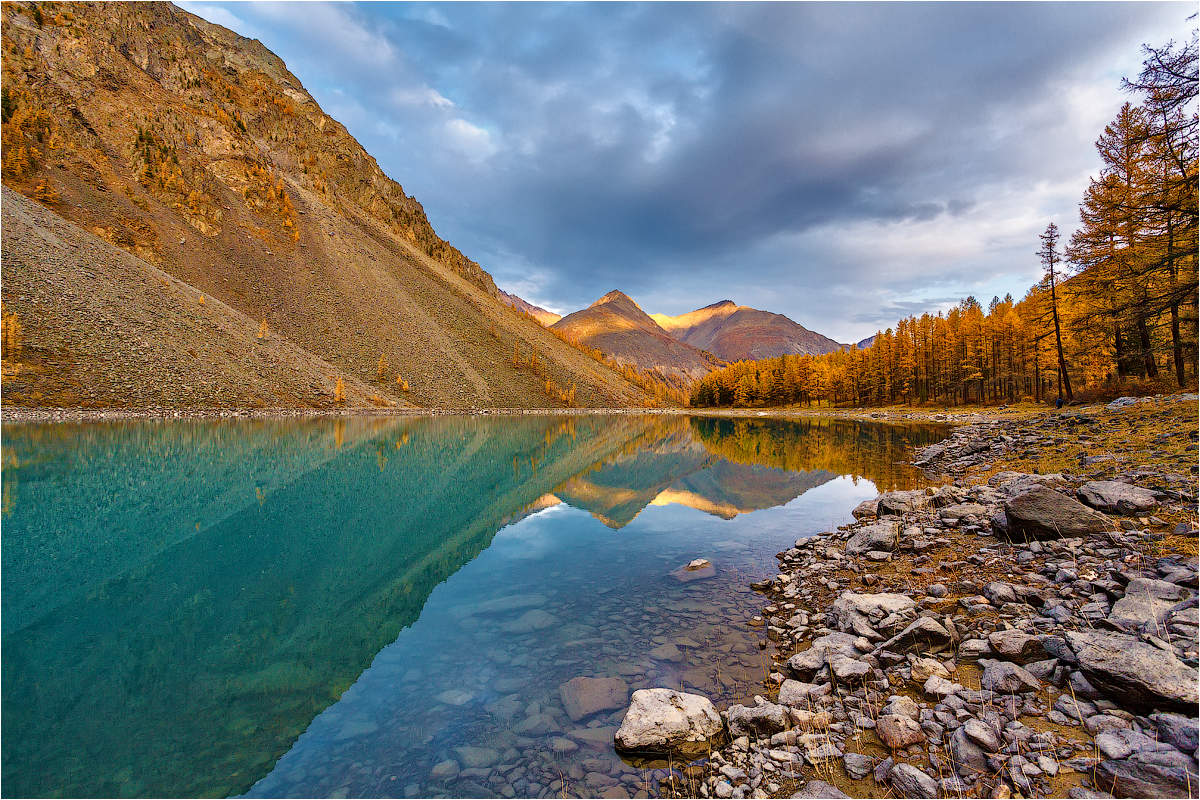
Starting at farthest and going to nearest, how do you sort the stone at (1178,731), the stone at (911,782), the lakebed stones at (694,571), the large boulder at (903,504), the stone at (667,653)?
the large boulder at (903,504)
the lakebed stones at (694,571)
the stone at (667,653)
the stone at (911,782)
the stone at (1178,731)

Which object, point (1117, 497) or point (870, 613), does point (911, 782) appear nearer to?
point (870, 613)

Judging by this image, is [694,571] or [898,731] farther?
[694,571]

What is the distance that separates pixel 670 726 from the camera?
6.01 m

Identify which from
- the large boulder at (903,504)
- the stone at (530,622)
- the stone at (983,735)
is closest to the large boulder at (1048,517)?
the large boulder at (903,504)

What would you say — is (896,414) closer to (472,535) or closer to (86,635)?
(472,535)

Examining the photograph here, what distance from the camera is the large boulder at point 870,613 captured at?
7.88 meters

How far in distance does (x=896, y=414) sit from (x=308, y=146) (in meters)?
164

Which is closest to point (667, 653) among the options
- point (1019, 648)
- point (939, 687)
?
point (939, 687)

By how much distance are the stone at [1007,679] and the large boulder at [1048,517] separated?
19.1ft

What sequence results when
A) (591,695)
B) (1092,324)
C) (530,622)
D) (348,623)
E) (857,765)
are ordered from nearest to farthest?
(857,765), (591,695), (348,623), (530,622), (1092,324)

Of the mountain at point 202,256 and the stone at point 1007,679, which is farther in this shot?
the mountain at point 202,256

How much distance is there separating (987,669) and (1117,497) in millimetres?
7902

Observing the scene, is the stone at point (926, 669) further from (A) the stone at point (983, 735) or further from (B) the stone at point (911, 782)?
(B) the stone at point (911, 782)

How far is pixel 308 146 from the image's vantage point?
452ft
